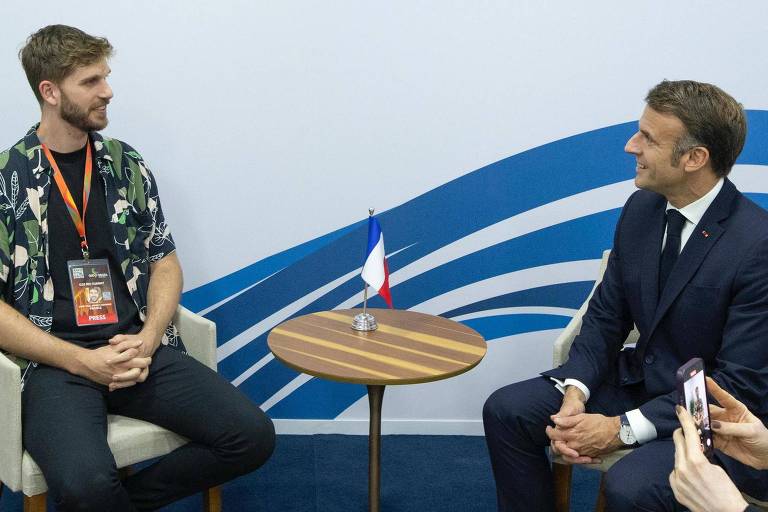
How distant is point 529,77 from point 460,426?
1535mm

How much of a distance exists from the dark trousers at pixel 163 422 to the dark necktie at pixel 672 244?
4.41 feet

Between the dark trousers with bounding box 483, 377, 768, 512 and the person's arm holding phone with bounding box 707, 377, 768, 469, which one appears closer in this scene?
the person's arm holding phone with bounding box 707, 377, 768, 469

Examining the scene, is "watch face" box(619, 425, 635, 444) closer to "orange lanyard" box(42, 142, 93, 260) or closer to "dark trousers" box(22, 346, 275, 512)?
"dark trousers" box(22, 346, 275, 512)

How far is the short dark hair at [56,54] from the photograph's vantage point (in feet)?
9.46

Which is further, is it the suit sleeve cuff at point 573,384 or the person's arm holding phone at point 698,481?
the suit sleeve cuff at point 573,384

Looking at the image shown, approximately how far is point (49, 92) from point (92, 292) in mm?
662

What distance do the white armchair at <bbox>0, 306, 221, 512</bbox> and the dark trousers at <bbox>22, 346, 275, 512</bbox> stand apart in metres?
0.03

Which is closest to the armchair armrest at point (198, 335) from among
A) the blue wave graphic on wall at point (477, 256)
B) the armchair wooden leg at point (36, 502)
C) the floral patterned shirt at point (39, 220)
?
the floral patterned shirt at point (39, 220)

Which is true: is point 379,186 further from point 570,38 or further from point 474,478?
point 474,478

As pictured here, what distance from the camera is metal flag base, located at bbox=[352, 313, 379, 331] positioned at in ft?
10.2

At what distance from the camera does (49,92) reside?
2.91m

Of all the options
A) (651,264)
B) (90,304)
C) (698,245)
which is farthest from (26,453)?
(698,245)

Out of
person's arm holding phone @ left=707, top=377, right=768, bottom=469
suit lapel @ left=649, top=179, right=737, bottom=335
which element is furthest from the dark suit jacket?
person's arm holding phone @ left=707, top=377, right=768, bottom=469

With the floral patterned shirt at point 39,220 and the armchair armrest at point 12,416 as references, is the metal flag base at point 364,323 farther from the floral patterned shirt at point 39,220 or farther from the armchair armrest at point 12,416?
the armchair armrest at point 12,416
